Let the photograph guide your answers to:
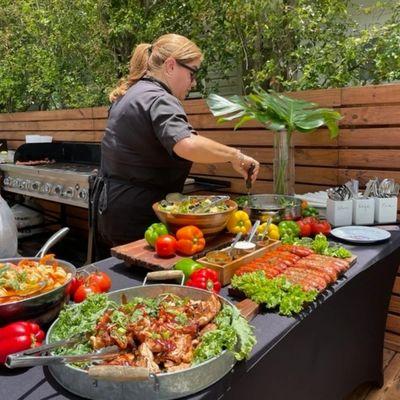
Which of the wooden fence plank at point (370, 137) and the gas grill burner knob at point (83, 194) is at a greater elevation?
the wooden fence plank at point (370, 137)

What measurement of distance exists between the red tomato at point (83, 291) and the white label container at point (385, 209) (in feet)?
5.76

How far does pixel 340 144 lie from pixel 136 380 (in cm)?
258

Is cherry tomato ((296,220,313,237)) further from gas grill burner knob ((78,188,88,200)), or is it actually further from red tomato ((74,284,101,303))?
gas grill burner knob ((78,188,88,200))

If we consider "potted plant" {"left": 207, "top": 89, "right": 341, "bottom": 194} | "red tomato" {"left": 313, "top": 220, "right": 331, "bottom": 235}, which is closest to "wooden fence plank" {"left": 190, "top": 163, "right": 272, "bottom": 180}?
"potted plant" {"left": 207, "top": 89, "right": 341, "bottom": 194}

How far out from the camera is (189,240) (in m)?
1.83

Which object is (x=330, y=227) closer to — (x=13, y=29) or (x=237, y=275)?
(x=237, y=275)

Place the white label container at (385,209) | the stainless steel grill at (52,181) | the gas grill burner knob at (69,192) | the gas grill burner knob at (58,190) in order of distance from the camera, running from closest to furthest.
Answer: the white label container at (385,209) < the stainless steel grill at (52,181) < the gas grill burner knob at (69,192) < the gas grill burner knob at (58,190)

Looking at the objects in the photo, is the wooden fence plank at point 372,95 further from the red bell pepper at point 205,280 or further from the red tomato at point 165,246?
the red bell pepper at point 205,280

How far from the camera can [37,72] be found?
6871 mm

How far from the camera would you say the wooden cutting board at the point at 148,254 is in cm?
175

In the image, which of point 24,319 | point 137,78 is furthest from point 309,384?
point 137,78

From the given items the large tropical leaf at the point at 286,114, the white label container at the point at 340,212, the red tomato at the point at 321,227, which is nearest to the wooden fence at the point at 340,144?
the large tropical leaf at the point at 286,114

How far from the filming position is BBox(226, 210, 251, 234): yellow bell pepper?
212cm

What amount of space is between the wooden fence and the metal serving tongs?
8.03 feet
